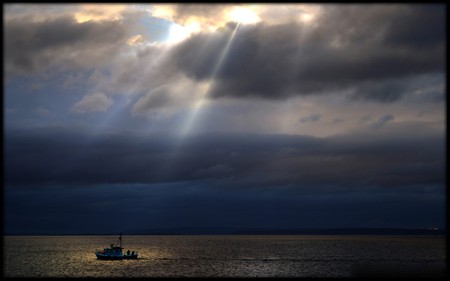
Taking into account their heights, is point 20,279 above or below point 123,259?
above

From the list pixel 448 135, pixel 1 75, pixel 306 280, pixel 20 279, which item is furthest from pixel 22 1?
pixel 448 135

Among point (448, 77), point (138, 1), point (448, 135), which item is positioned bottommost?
point (448, 135)

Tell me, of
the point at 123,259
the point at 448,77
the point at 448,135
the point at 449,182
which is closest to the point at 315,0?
the point at 448,77

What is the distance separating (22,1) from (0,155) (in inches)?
53.1

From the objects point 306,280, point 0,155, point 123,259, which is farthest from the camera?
point 123,259

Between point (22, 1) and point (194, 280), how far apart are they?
9.03 feet

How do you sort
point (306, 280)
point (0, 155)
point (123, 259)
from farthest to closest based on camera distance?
point (123, 259) < point (306, 280) < point (0, 155)

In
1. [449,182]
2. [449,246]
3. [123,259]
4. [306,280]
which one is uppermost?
[449,182]

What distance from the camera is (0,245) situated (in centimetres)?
429

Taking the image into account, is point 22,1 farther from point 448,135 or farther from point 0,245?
point 448,135

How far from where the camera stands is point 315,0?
447 cm

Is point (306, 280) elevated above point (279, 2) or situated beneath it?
situated beneath

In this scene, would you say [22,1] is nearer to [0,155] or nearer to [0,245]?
[0,155]

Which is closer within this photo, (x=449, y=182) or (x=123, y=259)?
(x=449, y=182)
